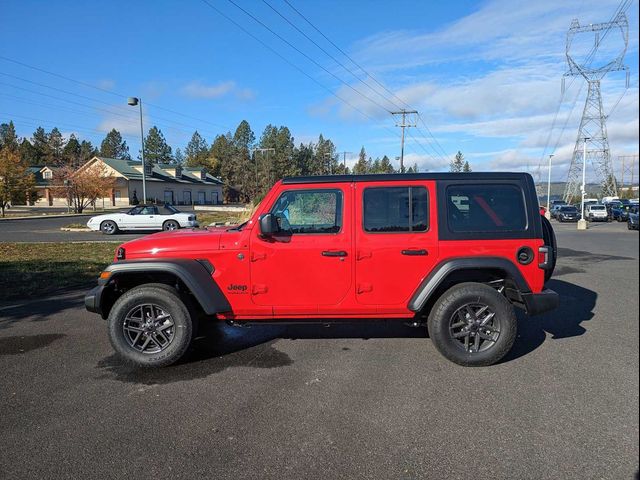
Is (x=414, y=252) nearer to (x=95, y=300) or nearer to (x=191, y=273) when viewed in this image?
(x=191, y=273)

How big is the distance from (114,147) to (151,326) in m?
134

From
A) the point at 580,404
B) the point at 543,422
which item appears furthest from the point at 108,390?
the point at 580,404

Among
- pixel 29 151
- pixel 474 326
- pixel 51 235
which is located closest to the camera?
pixel 474 326

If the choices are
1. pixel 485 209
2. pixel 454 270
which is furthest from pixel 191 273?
pixel 485 209

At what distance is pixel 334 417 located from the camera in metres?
3.58

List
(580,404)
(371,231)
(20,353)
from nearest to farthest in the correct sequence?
1. (580,404)
2. (371,231)
3. (20,353)

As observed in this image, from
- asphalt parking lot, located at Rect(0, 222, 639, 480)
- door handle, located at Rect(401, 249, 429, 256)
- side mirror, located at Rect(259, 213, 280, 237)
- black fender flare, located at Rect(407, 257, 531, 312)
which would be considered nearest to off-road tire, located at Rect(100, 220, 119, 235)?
asphalt parking lot, located at Rect(0, 222, 639, 480)

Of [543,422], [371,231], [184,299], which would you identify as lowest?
[543,422]

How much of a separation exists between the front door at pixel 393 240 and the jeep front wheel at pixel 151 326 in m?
1.87

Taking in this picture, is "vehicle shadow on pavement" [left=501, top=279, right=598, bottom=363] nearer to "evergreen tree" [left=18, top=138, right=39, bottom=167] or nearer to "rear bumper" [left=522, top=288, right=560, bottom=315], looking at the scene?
"rear bumper" [left=522, top=288, right=560, bottom=315]

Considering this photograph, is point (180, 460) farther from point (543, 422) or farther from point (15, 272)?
point (15, 272)

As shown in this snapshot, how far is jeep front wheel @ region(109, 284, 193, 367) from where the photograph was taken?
466 centimetres

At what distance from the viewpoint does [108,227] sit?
2303cm

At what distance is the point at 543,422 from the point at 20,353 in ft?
17.6
